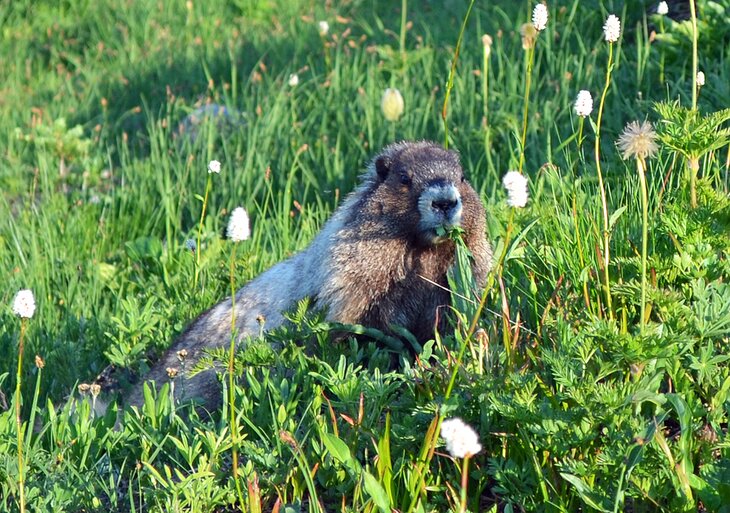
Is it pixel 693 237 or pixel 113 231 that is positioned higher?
pixel 693 237

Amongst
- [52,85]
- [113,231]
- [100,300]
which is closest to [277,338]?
[100,300]

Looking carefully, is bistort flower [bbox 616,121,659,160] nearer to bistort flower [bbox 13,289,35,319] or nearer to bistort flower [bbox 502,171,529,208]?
bistort flower [bbox 502,171,529,208]

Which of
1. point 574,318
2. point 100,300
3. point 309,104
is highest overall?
point 574,318

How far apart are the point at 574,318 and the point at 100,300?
131 inches

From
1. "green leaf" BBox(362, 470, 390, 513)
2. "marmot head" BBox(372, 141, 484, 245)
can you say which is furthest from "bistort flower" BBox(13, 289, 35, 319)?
"marmot head" BBox(372, 141, 484, 245)

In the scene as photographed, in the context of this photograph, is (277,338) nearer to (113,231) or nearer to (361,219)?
(361,219)

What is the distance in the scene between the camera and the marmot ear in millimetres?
4484

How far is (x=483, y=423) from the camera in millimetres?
2936

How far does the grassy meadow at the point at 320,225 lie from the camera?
9.25 ft

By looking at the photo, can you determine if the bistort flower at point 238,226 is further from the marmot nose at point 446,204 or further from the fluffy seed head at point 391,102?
the fluffy seed head at point 391,102

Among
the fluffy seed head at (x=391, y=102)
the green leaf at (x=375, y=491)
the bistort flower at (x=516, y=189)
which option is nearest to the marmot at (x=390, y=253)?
the fluffy seed head at (x=391, y=102)

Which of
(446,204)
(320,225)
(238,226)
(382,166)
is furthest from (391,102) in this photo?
(238,226)

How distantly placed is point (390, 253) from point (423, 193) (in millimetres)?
290

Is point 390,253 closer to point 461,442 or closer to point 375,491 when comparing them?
point 375,491
